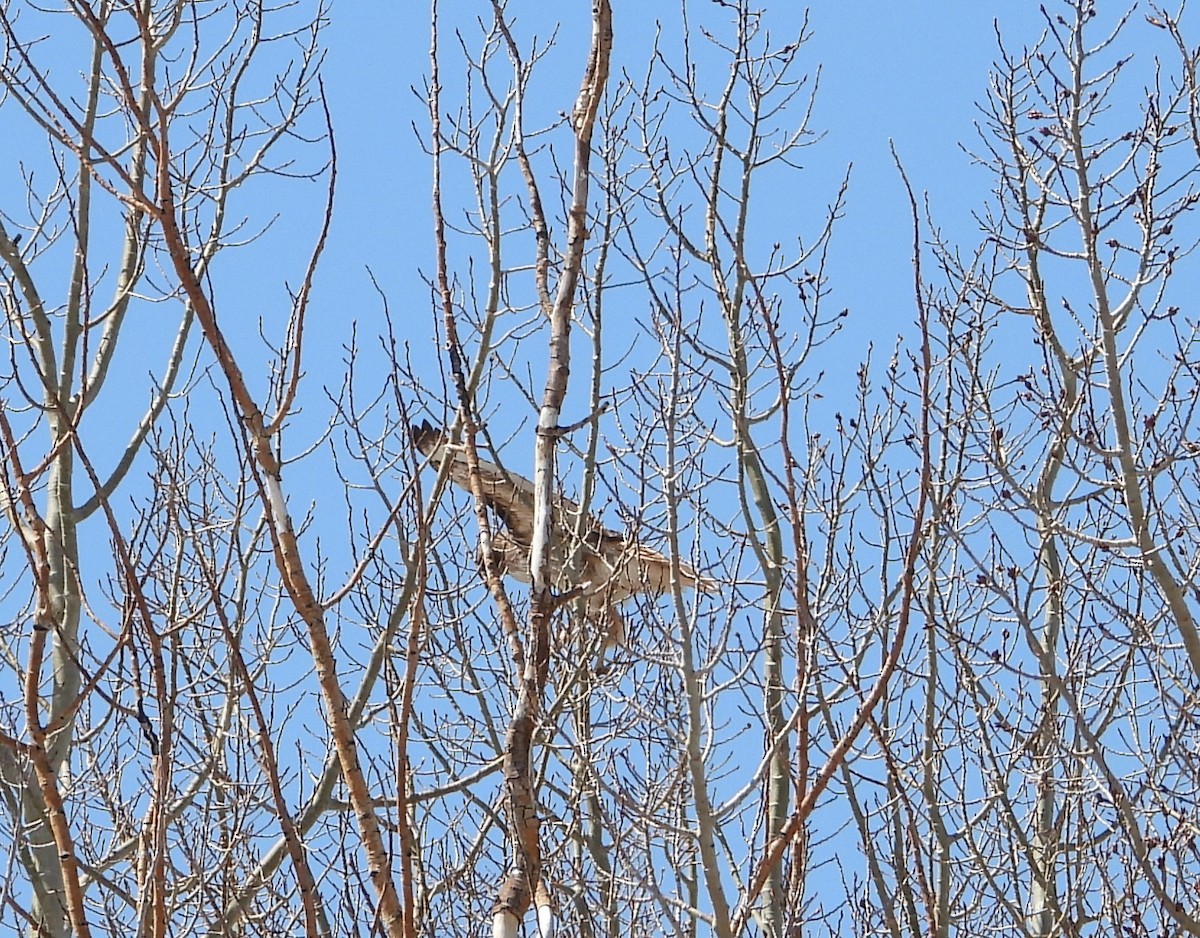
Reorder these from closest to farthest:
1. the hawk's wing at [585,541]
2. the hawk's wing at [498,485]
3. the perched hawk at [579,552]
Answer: the perched hawk at [579,552], the hawk's wing at [585,541], the hawk's wing at [498,485]

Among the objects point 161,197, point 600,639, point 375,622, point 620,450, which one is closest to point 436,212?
point 161,197

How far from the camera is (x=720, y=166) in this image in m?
9.93

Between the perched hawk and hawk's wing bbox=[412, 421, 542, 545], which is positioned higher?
hawk's wing bbox=[412, 421, 542, 545]

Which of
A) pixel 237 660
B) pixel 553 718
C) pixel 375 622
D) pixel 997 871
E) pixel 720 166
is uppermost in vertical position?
pixel 720 166

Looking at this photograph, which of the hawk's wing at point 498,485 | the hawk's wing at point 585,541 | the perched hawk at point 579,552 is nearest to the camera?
the perched hawk at point 579,552

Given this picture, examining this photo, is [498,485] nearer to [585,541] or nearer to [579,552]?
[579,552]

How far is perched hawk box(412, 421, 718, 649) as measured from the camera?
4.92 metres

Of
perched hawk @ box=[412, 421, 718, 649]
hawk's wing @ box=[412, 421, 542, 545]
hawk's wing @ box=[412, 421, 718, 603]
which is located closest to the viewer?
perched hawk @ box=[412, 421, 718, 649]

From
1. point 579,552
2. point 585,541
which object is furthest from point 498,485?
point 585,541

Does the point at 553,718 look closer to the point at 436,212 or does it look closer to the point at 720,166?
the point at 436,212

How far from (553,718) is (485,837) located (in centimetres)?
344

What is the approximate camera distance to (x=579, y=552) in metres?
7.20

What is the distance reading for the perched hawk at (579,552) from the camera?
16.1ft

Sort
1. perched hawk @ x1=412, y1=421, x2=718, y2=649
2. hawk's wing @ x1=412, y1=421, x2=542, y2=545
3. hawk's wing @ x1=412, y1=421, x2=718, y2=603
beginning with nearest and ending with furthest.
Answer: perched hawk @ x1=412, y1=421, x2=718, y2=649
hawk's wing @ x1=412, y1=421, x2=718, y2=603
hawk's wing @ x1=412, y1=421, x2=542, y2=545
